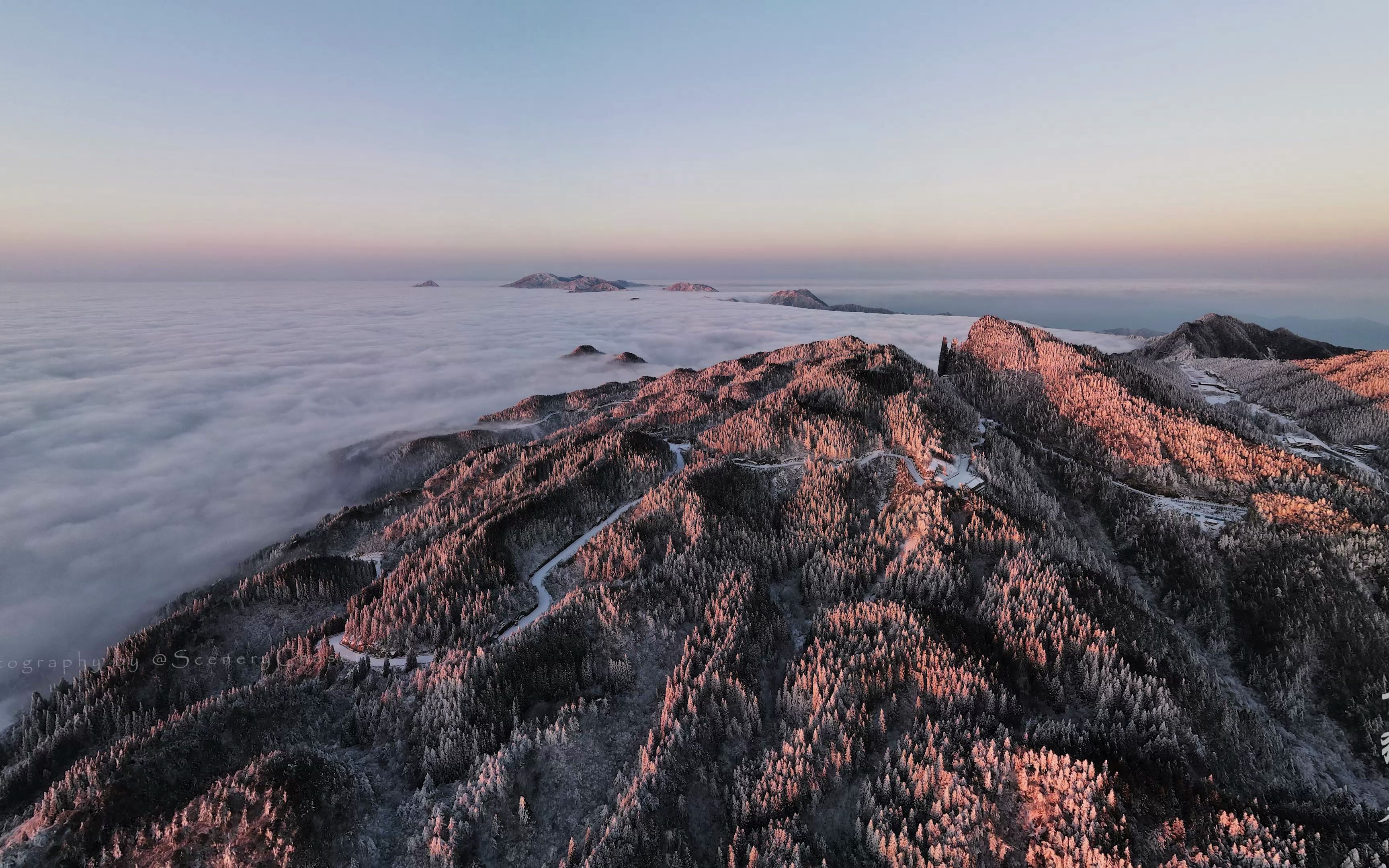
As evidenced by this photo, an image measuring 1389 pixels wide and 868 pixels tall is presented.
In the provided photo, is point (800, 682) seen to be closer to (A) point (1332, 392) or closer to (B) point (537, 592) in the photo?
(B) point (537, 592)

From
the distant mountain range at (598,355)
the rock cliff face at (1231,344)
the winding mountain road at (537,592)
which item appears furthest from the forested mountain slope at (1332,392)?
the distant mountain range at (598,355)

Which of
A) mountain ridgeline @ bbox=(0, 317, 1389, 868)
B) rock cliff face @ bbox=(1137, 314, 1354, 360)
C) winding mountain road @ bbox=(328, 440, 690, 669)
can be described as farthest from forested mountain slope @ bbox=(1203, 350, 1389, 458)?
winding mountain road @ bbox=(328, 440, 690, 669)

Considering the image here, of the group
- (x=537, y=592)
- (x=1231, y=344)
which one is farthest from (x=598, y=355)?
(x=1231, y=344)

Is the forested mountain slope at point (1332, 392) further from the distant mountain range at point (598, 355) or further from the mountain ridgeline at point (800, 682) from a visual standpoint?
the distant mountain range at point (598, 355)

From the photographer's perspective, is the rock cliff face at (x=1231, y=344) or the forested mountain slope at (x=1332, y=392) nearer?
the forested mountain slope at (x=1332, y=392)

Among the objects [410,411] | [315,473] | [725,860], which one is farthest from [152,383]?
[725,860]

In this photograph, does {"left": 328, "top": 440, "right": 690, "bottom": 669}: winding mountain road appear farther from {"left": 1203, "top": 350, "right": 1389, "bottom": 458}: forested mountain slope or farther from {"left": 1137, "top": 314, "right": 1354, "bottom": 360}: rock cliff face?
{"left": 1137, "top": 314, "right": 1354, "bottom": 360}: rock cliff face

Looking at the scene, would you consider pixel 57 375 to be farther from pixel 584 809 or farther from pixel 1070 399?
pixel 1070 399
